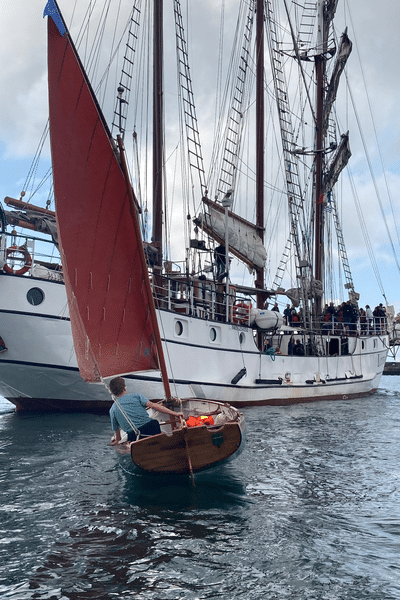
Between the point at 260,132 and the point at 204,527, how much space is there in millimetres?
25105

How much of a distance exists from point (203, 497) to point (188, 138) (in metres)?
18.5

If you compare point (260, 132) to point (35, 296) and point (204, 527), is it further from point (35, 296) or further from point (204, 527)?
point (204, 527)

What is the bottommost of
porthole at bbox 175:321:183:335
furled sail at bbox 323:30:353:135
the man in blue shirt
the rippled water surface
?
the rippled water surface

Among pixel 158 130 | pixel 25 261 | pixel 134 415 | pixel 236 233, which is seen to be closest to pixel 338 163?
pixel 236 233

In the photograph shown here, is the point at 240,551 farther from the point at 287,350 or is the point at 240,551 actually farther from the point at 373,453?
the point at 287,350

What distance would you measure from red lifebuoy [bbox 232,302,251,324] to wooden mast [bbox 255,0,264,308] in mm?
3425

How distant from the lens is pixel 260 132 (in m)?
29.0

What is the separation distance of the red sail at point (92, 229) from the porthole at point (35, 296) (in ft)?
23.3

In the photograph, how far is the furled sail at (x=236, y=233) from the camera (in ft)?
81.5

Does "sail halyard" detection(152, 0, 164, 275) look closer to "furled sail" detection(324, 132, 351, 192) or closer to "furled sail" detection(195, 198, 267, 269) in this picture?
"furled sail" detection(195, 198, 267, 269)

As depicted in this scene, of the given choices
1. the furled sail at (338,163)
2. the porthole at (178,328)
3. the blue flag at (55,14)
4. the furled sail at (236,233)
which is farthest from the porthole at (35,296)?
the furled sail at (338,163)

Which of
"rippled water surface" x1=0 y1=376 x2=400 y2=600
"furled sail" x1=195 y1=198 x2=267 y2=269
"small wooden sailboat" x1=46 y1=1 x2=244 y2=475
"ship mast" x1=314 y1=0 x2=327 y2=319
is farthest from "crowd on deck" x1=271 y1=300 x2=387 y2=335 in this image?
"small wooden sailboat" x1=46 y1=1 x2=244 y2=475

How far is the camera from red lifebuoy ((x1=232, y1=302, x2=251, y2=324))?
23.0m

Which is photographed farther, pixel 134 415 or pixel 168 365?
pixel 168 365
